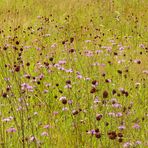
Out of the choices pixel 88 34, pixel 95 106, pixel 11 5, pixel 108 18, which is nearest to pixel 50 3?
pixel 11 5

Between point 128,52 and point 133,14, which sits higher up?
point 133,14

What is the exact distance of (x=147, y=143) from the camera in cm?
336

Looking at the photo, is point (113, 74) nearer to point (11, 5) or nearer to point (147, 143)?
point (147, 143)

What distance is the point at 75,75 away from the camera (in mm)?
5277

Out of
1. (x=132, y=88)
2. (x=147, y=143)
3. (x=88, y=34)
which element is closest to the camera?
(x=147, y=143)

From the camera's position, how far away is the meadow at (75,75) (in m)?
3.54

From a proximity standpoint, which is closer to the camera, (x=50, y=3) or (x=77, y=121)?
(x=77, y=121)

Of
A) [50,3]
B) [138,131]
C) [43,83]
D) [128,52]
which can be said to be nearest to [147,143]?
[138,131]

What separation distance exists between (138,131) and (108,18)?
16.8ft

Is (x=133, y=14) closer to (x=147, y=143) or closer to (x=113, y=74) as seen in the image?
(x=113, y=74)

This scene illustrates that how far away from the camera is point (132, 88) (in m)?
4.83

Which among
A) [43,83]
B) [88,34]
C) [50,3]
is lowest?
[43,83]

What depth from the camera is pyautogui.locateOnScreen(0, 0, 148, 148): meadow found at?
354 cm

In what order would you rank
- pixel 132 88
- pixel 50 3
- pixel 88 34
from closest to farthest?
pixel 132 88 → pixel 88 34 → pixel 50 3
